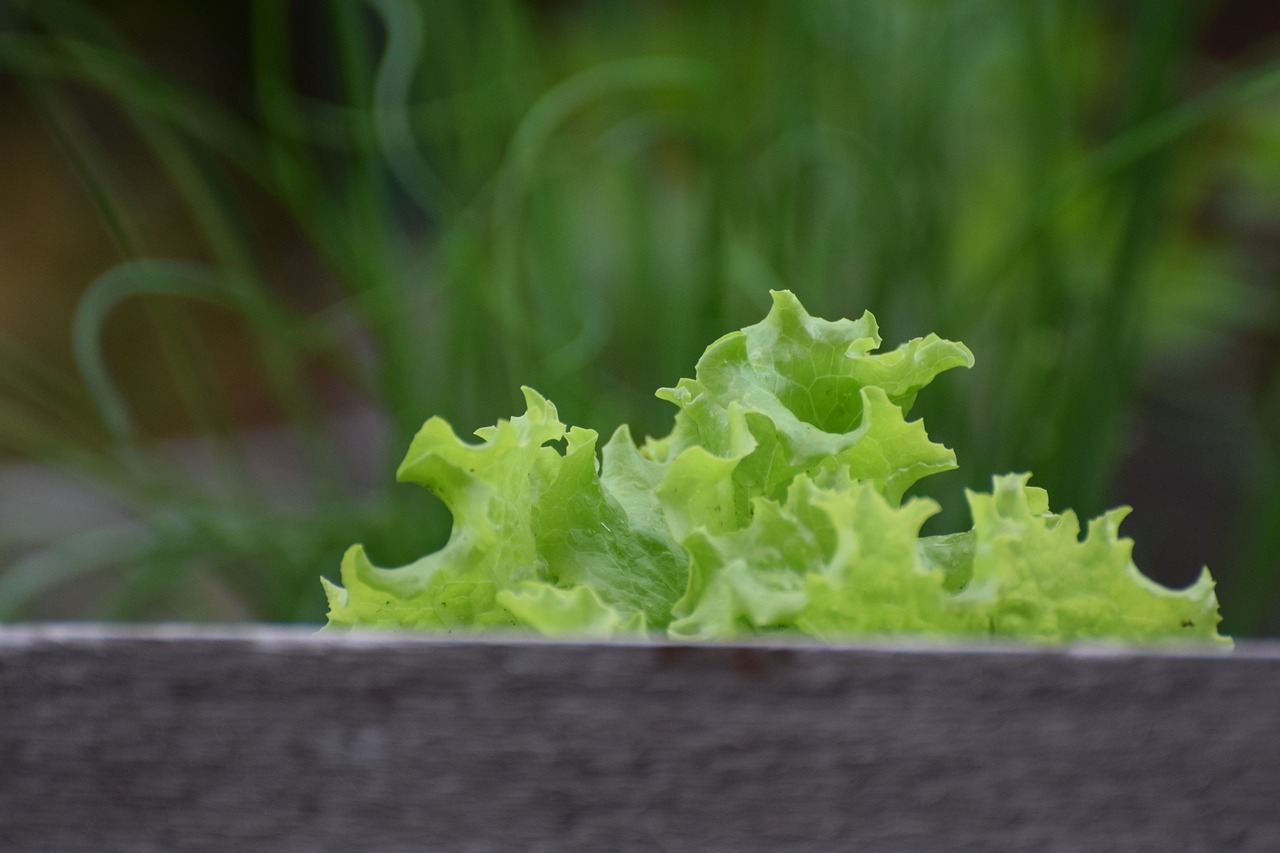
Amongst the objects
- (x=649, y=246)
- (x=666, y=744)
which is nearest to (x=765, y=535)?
(x=666, y=744)

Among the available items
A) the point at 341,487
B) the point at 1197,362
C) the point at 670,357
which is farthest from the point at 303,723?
the point at 1197,362

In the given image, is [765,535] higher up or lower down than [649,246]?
lower down

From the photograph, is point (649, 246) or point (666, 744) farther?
point (649, 246)

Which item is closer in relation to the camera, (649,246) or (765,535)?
(765,535)

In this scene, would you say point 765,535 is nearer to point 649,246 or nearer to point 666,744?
point 666,744

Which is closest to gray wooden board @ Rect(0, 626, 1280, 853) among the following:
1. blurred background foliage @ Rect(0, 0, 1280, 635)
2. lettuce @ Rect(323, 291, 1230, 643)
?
lettuce @ Rect(323, 291, 1230, 643)

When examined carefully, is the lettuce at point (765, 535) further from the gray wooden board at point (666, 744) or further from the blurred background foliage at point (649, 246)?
the blurred background foliage at point (649, 246)

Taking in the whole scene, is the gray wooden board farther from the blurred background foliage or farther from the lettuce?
the blurred background foliage
